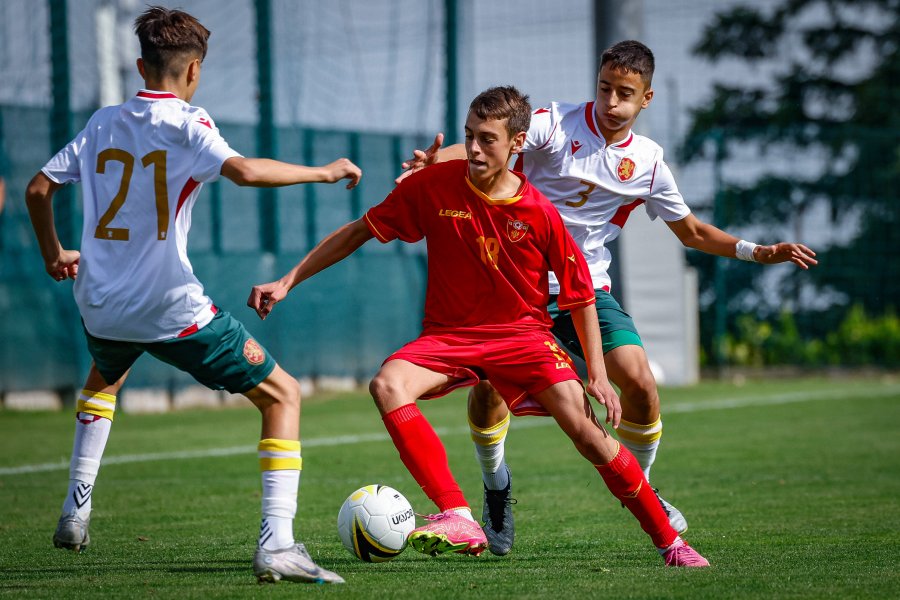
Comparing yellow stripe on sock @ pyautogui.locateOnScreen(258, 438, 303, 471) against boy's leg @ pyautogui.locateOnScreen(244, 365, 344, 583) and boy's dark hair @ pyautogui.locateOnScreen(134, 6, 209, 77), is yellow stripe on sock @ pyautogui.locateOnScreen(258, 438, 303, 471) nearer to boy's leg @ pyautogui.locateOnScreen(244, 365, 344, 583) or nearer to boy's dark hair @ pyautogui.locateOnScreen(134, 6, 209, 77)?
boy's leg @ pyautogui.locateOnScreen(244, 365, 344, 583)

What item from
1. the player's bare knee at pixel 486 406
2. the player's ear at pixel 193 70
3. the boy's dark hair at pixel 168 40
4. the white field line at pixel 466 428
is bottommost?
the white field line at pixel 466 428

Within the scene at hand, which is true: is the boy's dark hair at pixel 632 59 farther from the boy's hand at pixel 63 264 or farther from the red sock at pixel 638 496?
the boy's hand at pixel 63 264

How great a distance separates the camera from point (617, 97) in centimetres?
591

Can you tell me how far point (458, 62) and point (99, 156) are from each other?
11.2 m

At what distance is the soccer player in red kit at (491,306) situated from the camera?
4.96 metres

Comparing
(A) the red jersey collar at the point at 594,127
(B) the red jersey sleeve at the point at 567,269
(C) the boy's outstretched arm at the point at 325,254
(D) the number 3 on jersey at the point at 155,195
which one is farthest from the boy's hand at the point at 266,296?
(A) the red jersey collar at the point at 594,127

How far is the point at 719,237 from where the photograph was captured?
19.7 ft

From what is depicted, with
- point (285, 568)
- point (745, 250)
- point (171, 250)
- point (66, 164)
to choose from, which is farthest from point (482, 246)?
point (66, 164)

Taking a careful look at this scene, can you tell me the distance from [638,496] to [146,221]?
6.97 feet

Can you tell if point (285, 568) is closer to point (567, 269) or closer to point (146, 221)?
point (146, 221)

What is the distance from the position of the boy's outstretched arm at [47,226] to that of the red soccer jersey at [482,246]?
48.6 inches

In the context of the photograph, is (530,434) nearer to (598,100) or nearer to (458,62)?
(598,100)

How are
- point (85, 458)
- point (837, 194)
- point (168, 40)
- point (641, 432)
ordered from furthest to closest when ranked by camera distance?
point (837, 194) < point (641, 432) < point (85, 458) < point (168, 40)

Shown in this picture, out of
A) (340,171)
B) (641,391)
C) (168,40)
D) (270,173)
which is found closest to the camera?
(270,173)
